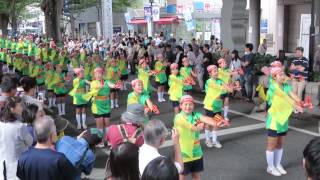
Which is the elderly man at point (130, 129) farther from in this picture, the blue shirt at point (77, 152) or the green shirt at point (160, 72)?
the green shirt at point (160, 72)

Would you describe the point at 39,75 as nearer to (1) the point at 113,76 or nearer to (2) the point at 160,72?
(1) the point at 113,76

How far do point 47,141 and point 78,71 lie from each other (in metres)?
7.33

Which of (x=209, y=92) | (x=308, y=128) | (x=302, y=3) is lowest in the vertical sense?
(x=308, y=128)

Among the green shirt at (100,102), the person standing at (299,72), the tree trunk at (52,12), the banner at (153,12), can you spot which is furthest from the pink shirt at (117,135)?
the banner at (153,12)

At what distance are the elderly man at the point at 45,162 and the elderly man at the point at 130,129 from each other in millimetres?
919

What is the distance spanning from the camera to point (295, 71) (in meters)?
12.5

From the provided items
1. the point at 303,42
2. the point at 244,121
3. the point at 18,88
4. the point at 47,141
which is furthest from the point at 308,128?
the point at 303,42

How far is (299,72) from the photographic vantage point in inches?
492

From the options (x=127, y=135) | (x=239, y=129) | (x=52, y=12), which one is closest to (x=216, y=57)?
(x=239, y=129)

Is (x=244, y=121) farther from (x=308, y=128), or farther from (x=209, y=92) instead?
(x=209, y=92)

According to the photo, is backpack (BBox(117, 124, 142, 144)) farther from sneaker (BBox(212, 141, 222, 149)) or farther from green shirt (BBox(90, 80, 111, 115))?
green shirt (BBox(90, 80, 111, 115))

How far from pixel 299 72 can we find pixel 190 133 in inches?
289

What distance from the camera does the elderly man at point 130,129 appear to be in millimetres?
5047

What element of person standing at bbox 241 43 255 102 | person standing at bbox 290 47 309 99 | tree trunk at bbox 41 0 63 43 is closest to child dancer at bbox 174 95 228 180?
person standing at bbox 290 47 309 99
